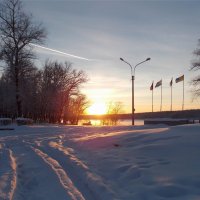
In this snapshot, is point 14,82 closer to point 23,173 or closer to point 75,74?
point 75,74

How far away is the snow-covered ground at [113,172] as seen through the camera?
358 inches

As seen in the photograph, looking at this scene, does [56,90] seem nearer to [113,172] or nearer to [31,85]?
[31,85]

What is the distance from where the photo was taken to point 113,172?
11.9 m

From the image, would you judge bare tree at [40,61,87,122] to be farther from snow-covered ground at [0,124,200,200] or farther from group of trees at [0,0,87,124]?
snow-covered ground at [0,124,200,200]

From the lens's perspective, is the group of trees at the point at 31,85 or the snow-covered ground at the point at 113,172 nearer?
the snow-covered ground at the point at 113,172

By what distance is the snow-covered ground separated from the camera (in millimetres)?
9102

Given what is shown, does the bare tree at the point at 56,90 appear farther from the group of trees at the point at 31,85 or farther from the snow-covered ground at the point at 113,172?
the snow-covered ground at the point at 113,172

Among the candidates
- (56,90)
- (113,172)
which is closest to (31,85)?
(56,90)

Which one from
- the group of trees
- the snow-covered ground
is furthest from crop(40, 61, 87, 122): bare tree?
the snow-covered ground

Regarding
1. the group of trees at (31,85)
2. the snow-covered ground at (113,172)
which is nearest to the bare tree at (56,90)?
the group of trees at (31,85)

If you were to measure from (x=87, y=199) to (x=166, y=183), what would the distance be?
191 centimetres

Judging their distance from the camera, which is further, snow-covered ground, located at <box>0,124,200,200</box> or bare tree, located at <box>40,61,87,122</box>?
bare tree, located at <box>40,61,87,122</box>

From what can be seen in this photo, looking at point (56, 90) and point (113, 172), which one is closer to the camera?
point (113, 172)

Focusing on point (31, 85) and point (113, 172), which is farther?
point (31, 85)
